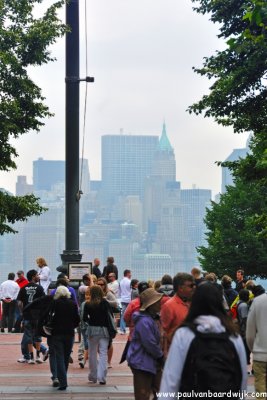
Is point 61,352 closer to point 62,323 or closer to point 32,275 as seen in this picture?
point 62,323

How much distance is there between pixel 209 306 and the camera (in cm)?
673

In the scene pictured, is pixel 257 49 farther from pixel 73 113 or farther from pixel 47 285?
pixel 47 285

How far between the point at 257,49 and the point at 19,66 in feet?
20.9

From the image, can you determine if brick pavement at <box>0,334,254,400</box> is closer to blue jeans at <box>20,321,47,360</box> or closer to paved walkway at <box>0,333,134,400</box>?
paved walkway at <box>0,333,134,400</box>

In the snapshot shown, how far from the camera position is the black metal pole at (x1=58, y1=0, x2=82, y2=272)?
24.6 m

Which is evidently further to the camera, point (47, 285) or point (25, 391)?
point (47, 285)

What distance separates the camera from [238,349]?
6688mm

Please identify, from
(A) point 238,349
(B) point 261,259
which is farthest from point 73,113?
(B) point 261,259

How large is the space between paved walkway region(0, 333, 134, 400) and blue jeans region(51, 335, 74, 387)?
195mm

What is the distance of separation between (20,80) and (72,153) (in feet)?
10.7

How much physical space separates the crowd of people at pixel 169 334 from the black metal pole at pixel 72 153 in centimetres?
88

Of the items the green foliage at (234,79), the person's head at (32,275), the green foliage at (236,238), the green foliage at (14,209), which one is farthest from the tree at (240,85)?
the green foliage at (236,238)

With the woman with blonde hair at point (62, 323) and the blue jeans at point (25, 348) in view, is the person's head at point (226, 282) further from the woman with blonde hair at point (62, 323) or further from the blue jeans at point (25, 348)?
the woman with blonde hair at point (62, 323)

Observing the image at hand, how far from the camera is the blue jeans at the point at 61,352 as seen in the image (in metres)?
15.1
